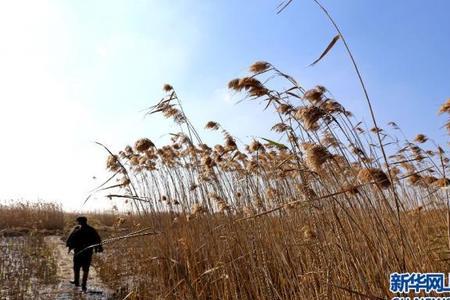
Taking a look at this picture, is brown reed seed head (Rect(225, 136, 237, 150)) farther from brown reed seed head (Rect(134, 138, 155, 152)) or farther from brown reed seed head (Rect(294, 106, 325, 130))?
brown reed seed head (Rect(294, 106, 325, 130))

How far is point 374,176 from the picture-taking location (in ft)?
7.32

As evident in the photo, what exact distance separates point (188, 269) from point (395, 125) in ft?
13.6

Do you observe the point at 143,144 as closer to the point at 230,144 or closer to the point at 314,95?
the point at 230,144

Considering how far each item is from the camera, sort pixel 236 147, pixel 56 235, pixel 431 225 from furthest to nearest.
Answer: pixel 56 235, pixel 431 225, pixel 236 147

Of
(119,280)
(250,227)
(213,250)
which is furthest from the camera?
(119,280)

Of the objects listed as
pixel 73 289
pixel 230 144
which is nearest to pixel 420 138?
pixel 230 144

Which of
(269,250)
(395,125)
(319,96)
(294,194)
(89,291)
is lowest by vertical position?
(89,291)

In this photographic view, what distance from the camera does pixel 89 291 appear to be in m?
6.93

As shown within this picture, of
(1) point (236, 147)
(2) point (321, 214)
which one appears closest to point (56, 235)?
(1) point (236, 147)

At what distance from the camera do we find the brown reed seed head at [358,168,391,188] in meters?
2.21

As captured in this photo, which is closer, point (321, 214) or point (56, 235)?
point (321, 214)

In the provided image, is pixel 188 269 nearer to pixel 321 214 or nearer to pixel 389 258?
pixel 321 214

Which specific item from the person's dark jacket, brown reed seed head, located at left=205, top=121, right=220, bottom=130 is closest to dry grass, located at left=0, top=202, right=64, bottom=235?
the person's dark jacket

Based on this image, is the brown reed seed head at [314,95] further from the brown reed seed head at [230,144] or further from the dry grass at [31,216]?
the dry grass at [31,216]
